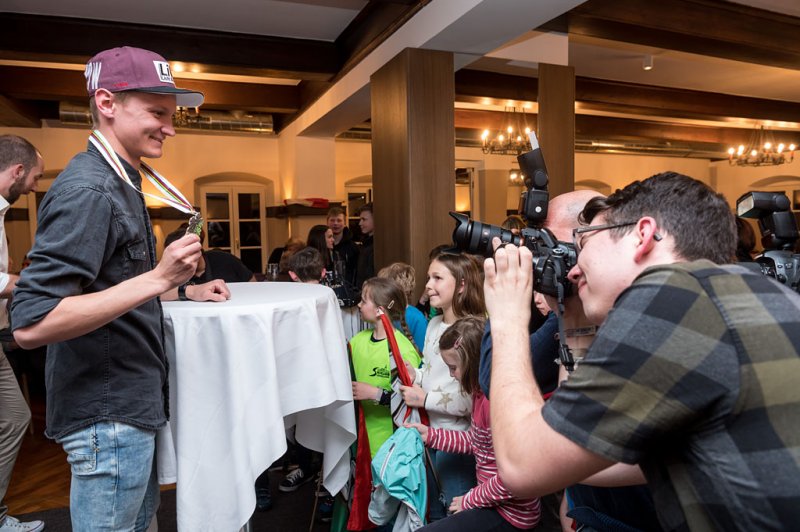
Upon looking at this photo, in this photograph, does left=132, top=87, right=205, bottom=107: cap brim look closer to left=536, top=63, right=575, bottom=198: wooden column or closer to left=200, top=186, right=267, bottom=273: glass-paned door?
left=536, top=63, right=575, bottom=198: wooden column

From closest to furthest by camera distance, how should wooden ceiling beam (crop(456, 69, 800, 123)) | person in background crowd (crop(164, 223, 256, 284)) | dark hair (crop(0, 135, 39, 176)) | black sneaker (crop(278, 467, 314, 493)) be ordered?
1. dark hair (crop(0, 135, 39, 176))
2. black sneaker (crop(278, 467, 314, 493))
3. person in background crowd (crop(164, 223, 256, 284))
4. wooden ceiling beam (crop(456, 69, 800, 123))

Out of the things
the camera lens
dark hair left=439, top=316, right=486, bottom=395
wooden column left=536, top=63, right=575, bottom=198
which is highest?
wooden column left=536, top=63, right=575, bottom=198

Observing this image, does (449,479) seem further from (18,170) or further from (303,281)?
(18,170)

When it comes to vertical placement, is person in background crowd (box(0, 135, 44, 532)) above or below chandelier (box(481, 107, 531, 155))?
below

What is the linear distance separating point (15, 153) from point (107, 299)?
1609mm

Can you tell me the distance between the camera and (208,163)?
7.57 m

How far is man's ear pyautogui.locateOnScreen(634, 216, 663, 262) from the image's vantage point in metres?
0.78

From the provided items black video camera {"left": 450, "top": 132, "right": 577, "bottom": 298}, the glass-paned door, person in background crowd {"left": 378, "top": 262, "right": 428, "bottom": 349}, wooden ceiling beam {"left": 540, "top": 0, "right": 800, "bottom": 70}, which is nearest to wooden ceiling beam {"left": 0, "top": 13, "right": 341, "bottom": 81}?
wooden ceiling beam {"left": 540, "top": 0, "right": 800, "bottom": 70}

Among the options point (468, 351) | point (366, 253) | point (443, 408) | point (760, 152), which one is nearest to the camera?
point (468, 351)

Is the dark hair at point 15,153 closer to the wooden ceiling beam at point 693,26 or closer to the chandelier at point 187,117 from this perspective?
the wooden ceiling beam at point 693,26

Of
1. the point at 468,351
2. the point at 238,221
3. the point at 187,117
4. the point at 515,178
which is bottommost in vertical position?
the point at 468,351

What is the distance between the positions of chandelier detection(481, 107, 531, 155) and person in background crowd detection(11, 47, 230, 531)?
5211mm

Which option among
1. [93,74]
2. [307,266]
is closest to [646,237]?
[93,74]

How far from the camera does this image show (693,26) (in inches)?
153
